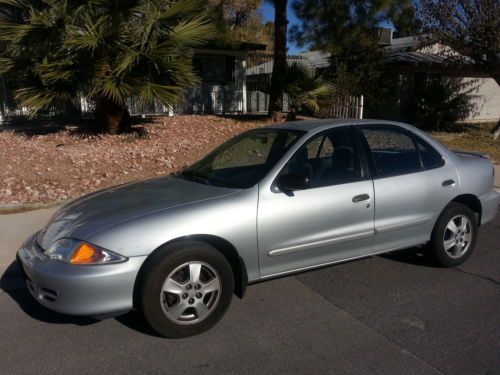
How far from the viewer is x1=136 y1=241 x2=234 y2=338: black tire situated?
3.49 metres

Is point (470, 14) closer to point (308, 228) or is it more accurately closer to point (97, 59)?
point (97, 59)

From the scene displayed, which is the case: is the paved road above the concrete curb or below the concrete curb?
above

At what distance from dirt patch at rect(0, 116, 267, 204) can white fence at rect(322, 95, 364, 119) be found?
5163 millimetres

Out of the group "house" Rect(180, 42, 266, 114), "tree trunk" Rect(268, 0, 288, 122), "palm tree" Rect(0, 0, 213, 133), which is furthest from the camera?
"house" Rect(180, 42, 266, 114)

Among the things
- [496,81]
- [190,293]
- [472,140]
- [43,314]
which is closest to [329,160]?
[190,293]

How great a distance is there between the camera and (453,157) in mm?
5133

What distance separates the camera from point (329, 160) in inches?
185

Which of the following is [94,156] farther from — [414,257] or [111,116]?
[414,257]

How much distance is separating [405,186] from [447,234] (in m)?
0.78

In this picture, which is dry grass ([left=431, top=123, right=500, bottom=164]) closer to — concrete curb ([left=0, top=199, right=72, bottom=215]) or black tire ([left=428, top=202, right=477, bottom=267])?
black tire ([left=428, top=202, right=477, bottom=267])

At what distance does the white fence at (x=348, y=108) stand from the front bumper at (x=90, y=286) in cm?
1416

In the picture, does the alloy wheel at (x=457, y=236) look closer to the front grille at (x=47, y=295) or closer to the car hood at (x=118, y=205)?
the car hood at (x=118, y=205)

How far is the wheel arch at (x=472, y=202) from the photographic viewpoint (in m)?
5.12

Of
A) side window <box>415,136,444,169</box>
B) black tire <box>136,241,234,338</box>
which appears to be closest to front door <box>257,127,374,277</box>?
black tire <box>136,241,234,338</box>
